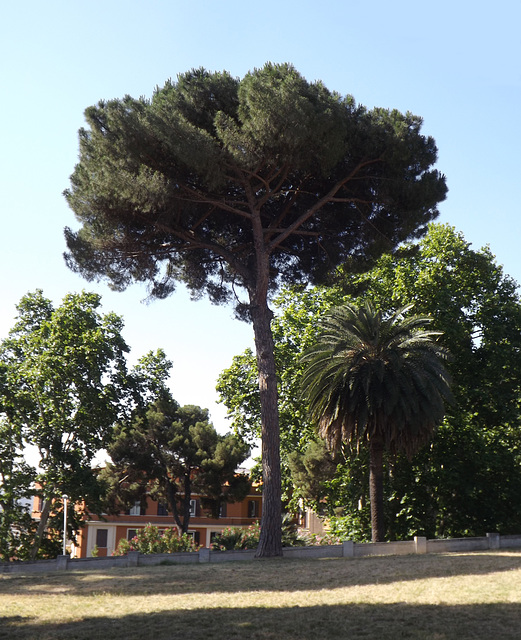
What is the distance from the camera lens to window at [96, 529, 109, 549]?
6375 centimetres

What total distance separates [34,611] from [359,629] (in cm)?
567

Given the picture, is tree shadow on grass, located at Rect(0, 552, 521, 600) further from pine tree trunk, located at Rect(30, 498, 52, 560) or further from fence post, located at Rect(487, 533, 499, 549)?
pine tree trunk, located at Rect(30, 498, 52, 560)

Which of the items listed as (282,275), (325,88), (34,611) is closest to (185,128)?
(325,88)

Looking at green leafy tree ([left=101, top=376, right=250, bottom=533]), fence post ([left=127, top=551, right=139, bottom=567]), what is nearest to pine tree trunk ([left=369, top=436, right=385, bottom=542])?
fence post ([left=127, top=551, right=139, bottom=567])

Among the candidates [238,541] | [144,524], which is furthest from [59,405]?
[144,524]

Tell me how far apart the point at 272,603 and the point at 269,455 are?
9986mm

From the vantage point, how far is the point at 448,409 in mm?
33781

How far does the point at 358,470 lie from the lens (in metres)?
34.4

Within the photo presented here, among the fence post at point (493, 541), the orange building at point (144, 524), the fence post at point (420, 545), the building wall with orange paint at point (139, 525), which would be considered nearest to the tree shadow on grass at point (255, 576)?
the fence post at point (420, 545)

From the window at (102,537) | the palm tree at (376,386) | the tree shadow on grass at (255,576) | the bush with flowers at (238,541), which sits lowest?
the window at (102,537)

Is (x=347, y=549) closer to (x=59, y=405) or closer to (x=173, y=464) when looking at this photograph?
(x=59, y=405)

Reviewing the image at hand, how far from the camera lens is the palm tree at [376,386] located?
26672mm

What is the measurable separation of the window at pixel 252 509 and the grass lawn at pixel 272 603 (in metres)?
50.3

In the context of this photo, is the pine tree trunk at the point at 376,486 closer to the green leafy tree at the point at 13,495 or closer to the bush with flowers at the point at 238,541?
the bush with flowers at the point at 238,541
